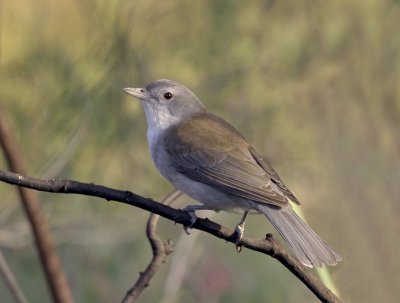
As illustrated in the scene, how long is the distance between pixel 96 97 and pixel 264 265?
1.70 meters

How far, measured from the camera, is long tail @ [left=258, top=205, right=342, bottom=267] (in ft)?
9.58

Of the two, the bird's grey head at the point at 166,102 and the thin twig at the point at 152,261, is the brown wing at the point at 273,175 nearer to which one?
the bird's grey head at the point at 166,102

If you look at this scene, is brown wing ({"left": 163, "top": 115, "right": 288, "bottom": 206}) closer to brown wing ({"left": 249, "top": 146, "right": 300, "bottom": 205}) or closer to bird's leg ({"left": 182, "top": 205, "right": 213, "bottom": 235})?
brown wing ({"left": 249, "top": 146, "right": 300, "bottom": 205})

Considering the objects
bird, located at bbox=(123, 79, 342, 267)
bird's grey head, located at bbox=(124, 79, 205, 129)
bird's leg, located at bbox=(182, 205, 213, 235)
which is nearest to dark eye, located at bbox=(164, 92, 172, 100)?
bird's grey head, located at bbox=(124, 79, 205, 129)

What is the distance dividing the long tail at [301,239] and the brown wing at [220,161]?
57 mm

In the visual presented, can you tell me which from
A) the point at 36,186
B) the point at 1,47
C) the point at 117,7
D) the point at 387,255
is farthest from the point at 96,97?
the point at 36,186

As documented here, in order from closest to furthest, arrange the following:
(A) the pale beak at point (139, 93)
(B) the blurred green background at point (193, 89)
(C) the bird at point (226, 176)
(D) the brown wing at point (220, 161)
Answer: (C) the bird at point (226, 176), (D) the brown wing at point (220, 161), (A) the pale beak at point (139, 93), (B) the blurred green background at point (193, 89)

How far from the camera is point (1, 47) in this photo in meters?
5.39

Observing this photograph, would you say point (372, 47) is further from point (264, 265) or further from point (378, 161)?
point (264, 265)

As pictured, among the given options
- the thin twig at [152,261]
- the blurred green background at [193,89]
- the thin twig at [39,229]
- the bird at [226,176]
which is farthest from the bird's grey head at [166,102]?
the thin twig at [152,261]

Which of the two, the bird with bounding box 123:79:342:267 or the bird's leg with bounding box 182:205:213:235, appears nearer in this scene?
the bird's leg with bounding box 182:205:213:235

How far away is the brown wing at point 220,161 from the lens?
131 inches

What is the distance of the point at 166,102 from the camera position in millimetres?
4336

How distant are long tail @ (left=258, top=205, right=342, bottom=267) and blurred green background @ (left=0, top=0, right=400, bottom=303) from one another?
0.96 metres
